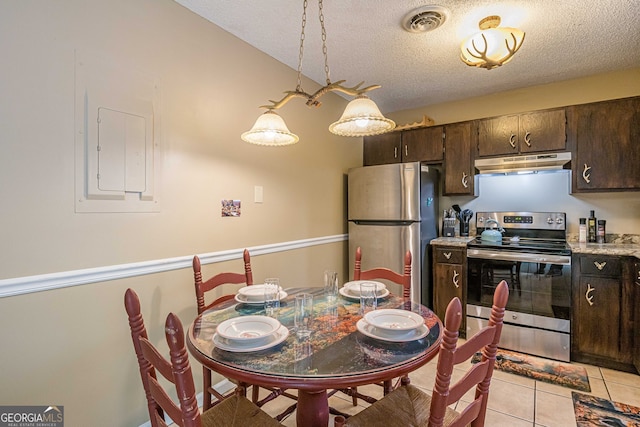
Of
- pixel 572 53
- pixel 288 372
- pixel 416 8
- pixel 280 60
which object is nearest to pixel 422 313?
pixel 288 372

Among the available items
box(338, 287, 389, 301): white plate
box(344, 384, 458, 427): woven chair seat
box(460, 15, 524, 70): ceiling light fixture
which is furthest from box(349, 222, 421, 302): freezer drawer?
box(344, 384, 458, 427): woven chair seat

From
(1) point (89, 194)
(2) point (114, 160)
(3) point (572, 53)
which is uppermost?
(3) point (572, 53)

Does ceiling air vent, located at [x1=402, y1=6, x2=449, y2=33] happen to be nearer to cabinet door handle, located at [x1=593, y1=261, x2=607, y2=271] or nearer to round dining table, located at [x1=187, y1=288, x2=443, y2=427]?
round dining table, located at [x1=187, y1=288, x2=443, y2=427]

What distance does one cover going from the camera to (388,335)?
1182 millimetres

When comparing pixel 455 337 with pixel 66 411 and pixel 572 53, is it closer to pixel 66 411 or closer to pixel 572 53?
pixel 66 411

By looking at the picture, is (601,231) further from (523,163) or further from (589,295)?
(523,163)

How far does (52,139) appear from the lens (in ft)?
4.57

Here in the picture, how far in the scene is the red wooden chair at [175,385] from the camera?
0.79 meters

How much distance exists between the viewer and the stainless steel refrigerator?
3.03m

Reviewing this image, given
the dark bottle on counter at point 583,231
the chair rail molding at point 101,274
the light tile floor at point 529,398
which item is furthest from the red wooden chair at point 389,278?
the dark bottle on counter at point 583,231

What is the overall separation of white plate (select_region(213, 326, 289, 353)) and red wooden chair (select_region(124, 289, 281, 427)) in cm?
21

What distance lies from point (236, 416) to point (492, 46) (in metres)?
2.37

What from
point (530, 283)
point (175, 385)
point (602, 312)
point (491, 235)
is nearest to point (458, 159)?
point (491, 235)

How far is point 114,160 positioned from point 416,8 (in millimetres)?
1947
